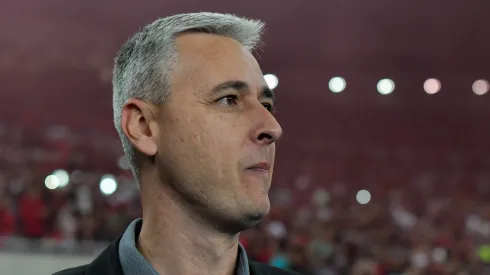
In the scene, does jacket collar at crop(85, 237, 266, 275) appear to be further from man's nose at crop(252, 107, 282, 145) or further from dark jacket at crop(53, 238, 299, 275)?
man's nose at crop(252, 107, 282, 145)

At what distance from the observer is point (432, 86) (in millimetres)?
4020

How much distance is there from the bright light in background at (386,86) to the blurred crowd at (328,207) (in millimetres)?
365

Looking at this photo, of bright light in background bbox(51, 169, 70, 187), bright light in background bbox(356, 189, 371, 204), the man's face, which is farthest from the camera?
bright light in background bbox(356, 189, 371, 204)

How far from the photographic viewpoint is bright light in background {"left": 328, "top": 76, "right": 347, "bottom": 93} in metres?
4.00

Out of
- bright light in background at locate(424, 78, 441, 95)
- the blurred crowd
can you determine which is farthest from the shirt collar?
bright light in background at locate(424, 78, 441, 95)

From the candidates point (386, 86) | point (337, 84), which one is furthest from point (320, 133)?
point (386, 86)

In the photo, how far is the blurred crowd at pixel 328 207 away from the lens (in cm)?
335

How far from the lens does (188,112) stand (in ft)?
3.14

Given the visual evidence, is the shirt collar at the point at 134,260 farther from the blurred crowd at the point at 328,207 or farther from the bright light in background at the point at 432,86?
the bright light in background at the point at 432,86

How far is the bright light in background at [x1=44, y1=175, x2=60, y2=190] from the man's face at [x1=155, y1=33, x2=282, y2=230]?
8.50ft

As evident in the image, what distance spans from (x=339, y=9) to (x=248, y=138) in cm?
305

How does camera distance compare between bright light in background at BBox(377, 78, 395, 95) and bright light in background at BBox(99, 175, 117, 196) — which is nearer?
bright light in background at BBox(99, 175, 117, 196)

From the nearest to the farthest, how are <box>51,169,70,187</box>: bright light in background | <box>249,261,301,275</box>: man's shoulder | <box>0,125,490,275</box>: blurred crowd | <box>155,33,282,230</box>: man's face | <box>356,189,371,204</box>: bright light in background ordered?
<box>155,33,282,230</box>: man's face → <box>249,261,301,275</box>: man's shoulder → <box>0,125,490,275</box>: blurred crowd → <box>51,169,70,187</box>: bright light in background → <box>356,189,371,204</box>: bright light in background

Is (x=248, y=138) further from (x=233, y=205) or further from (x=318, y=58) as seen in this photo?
(x=318, y=58)
